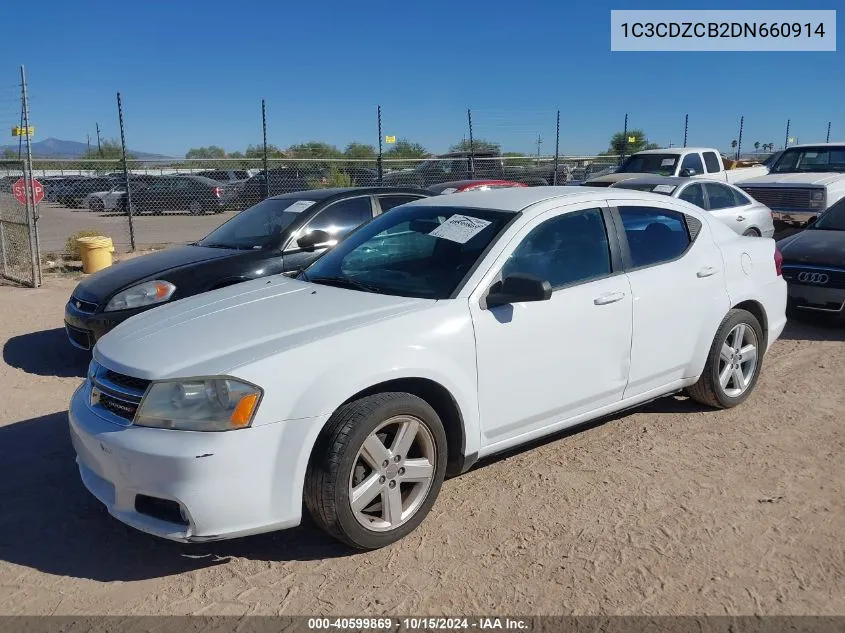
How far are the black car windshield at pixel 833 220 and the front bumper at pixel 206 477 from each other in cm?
745

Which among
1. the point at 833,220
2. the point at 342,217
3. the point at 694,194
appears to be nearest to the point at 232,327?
the point at 342,217

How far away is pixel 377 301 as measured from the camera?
3.70 metres

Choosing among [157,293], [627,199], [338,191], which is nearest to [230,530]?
[627,199]

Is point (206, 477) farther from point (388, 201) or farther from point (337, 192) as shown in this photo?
point (388, 201)

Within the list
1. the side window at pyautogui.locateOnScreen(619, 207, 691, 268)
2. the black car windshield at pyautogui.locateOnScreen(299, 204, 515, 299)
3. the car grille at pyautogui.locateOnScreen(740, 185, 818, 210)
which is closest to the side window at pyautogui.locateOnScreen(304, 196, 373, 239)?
the black car windshield at pyautogui.locateOnScreen(299, 204, 515, 299)

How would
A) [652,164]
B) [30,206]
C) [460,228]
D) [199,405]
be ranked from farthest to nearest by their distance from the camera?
[652,164]
[30,206]
[460,228]
[199,405]

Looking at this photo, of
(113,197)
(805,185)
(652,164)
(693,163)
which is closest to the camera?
(805,185)

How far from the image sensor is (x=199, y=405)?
3035 mm

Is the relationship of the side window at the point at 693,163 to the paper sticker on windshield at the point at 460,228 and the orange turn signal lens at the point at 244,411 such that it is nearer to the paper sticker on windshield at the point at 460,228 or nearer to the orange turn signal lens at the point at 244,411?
the paper sticker on windshield at the point at 460,228

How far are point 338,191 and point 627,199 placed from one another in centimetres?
355

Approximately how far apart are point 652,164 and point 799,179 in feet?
9.66

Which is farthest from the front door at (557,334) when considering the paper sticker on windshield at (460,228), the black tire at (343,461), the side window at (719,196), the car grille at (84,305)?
the side window at (719,196)

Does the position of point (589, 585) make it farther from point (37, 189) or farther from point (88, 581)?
point (37, 189)

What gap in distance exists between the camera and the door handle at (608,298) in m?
4.08
